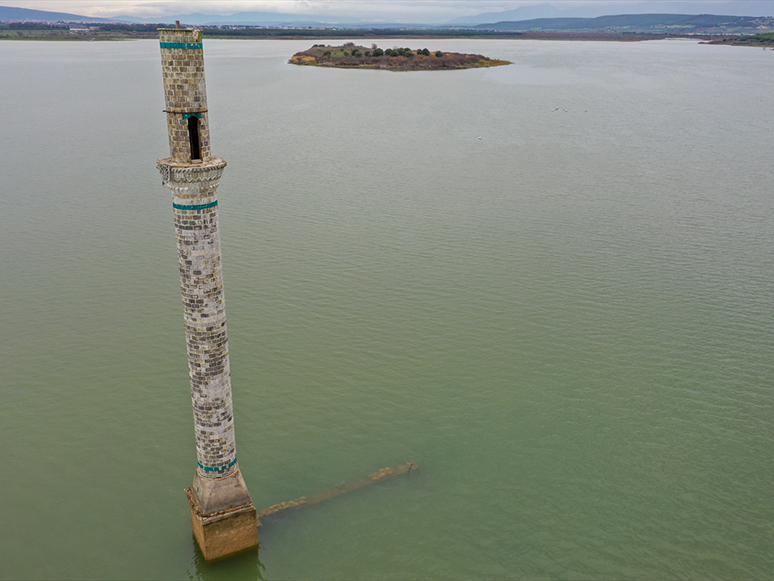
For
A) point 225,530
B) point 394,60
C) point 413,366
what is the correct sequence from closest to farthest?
1. point 225,530
2. point 413,366
3. point 394,60

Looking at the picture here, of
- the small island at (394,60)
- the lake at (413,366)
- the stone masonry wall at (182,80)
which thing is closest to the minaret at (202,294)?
the stone masonry wall at (182,80)

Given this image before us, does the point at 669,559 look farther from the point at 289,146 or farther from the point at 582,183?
the point at 289,146

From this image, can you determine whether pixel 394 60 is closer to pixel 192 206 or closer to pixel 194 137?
pixel 194 137

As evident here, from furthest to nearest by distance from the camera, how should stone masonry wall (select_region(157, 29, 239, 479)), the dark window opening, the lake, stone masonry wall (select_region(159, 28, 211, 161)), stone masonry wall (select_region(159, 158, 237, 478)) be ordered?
1. the lake
2. stone masonry wall (select_region(159, 158, 237, 478))
3. the dark window opening
4. stone masonry wall (select_region(157, 29, 239, 479))
5. stone masonry wall (select_region(159, 28, 211, 161))

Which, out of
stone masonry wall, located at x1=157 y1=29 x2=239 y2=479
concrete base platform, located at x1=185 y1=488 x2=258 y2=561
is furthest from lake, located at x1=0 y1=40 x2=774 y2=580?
stone masonry wall, located at x1=157 y1=29 x2=239 y2=479

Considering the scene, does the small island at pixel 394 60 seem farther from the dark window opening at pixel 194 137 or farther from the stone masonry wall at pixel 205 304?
the stone masonry wall at pixel 205 304

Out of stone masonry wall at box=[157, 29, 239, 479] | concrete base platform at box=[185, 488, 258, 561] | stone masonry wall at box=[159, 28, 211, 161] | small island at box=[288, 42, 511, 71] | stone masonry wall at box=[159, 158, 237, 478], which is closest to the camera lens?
stone masonry wall at box=[159, 28, 211, 161]

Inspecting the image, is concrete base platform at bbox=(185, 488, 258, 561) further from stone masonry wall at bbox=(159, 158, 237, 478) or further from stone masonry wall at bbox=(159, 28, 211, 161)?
stone masonry wall at bbox=(159, 28, 211, 161)

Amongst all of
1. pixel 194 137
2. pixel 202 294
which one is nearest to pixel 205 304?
pixel 202 294
